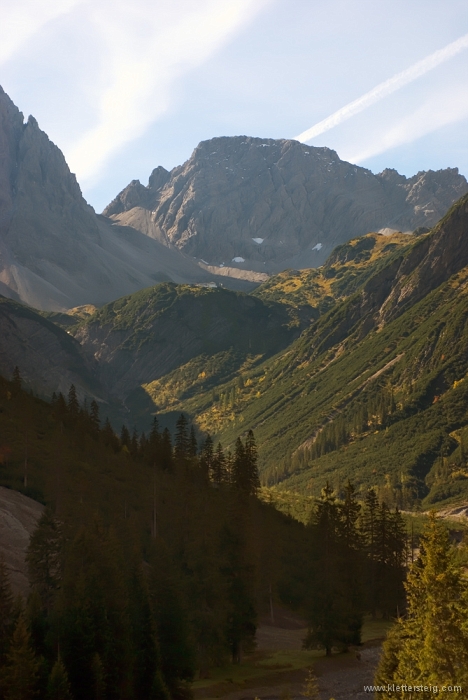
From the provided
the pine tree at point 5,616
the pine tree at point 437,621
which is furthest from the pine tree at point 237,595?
the pine tree at point 437,621

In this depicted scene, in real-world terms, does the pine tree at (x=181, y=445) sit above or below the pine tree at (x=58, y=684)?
above

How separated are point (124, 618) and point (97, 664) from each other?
475 cm

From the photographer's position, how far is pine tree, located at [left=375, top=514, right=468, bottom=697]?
3916 centimetres

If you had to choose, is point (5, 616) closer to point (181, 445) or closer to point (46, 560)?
point (46, 560)

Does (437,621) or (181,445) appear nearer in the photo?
(437,621)

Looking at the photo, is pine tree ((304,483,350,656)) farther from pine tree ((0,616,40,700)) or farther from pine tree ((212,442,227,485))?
pine tree ((212,442,227,485))

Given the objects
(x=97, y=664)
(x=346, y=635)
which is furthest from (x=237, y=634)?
(x=97, y=664)

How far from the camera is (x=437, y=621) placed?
39688 mm

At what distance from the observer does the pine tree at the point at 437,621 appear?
128 ft

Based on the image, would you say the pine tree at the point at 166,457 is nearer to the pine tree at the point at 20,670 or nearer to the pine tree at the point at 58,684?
the pine tree at the point at 58,684

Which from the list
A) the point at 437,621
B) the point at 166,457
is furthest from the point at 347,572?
the point at 166,457

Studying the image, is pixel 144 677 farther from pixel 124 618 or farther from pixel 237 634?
pixel 237 634

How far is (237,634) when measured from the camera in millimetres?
70938

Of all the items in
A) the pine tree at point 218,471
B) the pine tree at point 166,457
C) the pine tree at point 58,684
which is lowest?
the pine tree at point 58,684
